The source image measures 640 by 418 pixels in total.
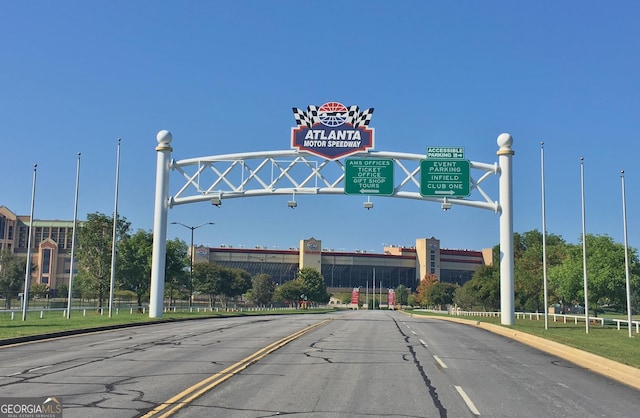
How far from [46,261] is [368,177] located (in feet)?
440

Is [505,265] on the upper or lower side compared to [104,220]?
lower

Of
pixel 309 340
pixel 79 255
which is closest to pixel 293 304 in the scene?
pixel 79 255

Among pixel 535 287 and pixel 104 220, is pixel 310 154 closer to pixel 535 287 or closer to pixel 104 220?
pixel 104 220

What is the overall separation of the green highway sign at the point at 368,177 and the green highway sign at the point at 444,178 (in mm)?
1984

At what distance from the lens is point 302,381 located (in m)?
12.4

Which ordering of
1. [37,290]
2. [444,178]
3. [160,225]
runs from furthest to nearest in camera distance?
[37,290]
[160,225]
[444,178]

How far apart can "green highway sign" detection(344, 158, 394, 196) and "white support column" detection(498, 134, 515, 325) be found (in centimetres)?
668

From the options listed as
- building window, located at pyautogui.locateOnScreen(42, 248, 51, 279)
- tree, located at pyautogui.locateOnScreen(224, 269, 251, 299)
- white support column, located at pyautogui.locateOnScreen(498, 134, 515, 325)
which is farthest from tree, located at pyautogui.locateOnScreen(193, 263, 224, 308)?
white support column, located at pyautogui.locateOnScreen(498, 134, 515, 325)

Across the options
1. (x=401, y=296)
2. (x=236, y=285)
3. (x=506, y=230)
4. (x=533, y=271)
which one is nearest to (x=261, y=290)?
(x=236, y=285)

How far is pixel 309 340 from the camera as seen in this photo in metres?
23.1

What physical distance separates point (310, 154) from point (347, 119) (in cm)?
309

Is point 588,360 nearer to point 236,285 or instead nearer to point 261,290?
point 236,285

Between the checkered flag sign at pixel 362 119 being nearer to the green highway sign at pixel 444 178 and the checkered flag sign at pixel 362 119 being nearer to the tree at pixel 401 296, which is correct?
the green highway sign at pixel 444 178

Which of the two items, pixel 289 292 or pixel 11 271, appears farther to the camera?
pixel 289 292
